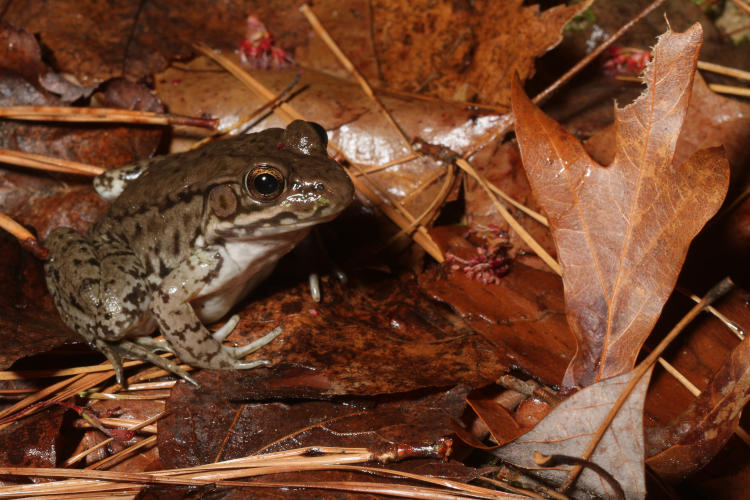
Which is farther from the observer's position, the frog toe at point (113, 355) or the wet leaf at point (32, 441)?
the frog toe at point (113, 355)

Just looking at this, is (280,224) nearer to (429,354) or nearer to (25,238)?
(429,354)

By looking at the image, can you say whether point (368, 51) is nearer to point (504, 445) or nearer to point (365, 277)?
point (365, 277)

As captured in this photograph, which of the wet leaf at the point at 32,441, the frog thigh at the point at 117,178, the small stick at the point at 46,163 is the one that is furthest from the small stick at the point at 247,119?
the wet leaf at the point at 32,441

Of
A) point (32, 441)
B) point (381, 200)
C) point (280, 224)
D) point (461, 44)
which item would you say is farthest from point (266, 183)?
point (461, 44)

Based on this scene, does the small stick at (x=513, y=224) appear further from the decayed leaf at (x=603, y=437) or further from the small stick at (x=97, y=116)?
the small stick at (x=97, y=116)

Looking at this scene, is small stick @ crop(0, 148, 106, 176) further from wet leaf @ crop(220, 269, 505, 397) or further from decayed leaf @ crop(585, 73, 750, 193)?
decayed leaf @ crop(585, 73, 750, 193)

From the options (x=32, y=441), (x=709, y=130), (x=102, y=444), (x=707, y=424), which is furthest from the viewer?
(x=709, y=130)
